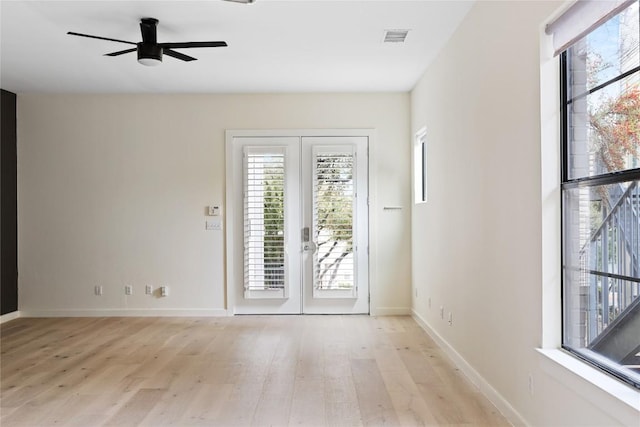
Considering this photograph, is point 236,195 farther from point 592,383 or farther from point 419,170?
point 592,383

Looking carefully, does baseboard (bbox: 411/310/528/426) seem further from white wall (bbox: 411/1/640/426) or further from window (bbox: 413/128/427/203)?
window (bbox: 413/128/427/203)

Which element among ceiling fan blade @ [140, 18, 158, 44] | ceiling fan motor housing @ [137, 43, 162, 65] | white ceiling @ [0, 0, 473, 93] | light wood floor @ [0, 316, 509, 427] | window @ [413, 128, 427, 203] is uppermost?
white ceiling @ [0, 0, 473, 93]

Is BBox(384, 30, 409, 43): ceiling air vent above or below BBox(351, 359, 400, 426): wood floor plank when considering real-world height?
above

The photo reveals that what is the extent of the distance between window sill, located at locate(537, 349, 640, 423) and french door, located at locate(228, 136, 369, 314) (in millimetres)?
3841

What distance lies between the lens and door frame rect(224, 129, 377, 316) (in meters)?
6.29

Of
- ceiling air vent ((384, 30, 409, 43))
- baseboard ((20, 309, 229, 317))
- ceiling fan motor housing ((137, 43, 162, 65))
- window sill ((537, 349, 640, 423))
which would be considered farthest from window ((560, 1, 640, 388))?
baseboard ((20, 309, 229, 317))

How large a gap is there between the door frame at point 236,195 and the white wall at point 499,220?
4.88 feet

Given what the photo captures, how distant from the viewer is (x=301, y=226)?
6.30m

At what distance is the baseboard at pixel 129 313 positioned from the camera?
629 cm

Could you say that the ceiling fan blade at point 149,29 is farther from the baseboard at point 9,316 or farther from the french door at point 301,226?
the baseboard at point 9,316

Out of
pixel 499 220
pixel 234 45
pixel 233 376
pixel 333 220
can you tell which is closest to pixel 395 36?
pixel 234 45

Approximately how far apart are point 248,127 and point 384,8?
2999 mm

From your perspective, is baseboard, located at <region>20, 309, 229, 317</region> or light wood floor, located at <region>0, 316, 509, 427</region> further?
baseboard, located at <region>20, 309, 229, 317</region>

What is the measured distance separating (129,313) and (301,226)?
2420mm
